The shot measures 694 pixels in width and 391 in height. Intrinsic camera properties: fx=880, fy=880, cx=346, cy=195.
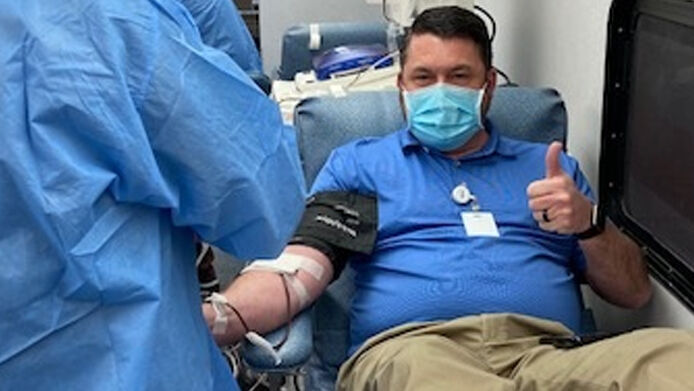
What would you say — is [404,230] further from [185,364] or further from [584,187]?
[185,364]

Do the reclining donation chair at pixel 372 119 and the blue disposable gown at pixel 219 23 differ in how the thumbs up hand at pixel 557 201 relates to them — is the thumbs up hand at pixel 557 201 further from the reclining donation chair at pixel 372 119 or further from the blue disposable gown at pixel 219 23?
the blue disposable gown at pixel 219 23

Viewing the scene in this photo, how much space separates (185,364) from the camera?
→ 1.09 metres

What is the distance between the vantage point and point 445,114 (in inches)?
76.8

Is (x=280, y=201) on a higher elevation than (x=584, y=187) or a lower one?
higher

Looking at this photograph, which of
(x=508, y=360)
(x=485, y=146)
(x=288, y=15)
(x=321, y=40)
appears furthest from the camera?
(x=288, y=15)

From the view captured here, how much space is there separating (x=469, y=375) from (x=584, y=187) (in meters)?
0.65

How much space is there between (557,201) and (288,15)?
2732 mm

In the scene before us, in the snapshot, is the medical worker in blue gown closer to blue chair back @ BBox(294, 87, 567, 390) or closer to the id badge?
the id badge

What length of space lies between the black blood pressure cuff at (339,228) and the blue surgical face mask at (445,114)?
0.20 metres

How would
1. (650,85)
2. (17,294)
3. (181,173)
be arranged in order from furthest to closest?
(650,85) < (181,173) < (17,294)

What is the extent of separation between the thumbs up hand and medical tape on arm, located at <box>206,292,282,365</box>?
606mm

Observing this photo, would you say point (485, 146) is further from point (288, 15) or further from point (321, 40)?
point (288, 15)

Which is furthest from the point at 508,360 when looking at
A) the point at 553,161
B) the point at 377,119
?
the point at 377,119

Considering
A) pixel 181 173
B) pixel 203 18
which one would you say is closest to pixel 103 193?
pixel 181 173
